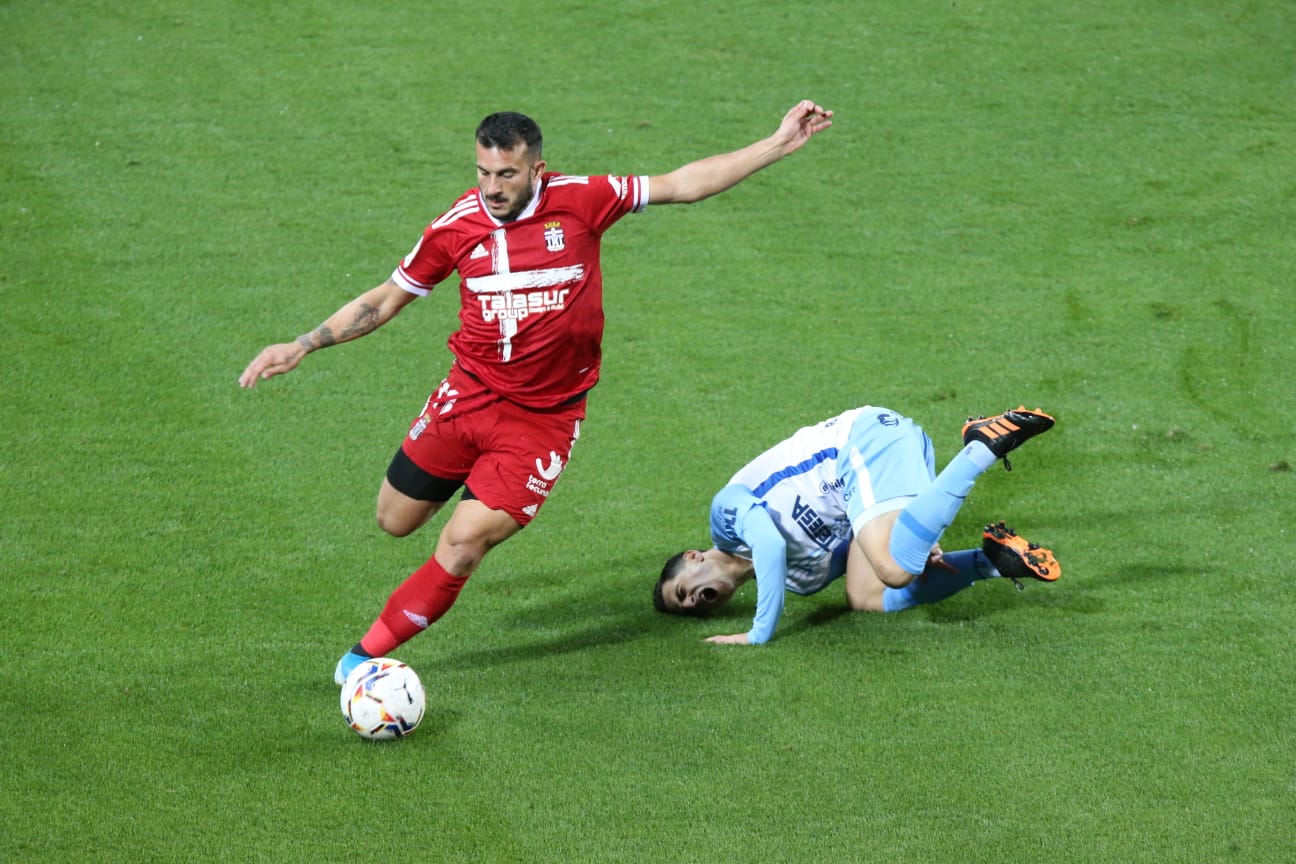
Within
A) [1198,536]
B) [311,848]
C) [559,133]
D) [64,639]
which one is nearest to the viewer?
[311,848]

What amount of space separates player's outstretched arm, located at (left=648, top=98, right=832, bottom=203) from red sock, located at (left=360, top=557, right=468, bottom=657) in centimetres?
165

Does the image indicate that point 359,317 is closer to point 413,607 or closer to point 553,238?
point 553,238

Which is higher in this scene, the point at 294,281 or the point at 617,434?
the point at 294,281

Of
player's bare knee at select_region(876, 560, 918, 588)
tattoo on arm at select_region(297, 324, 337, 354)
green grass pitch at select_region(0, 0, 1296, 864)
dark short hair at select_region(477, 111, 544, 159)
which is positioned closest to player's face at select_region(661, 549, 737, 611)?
green grass pitch at select_region(0, 0, 1296, 864)

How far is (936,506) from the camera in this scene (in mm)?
5617

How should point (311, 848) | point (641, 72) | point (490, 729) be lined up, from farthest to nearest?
point (641, 72)
point (490, 729)
point (311, 848)

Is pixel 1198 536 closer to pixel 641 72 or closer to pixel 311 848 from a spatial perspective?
pixel 311 848

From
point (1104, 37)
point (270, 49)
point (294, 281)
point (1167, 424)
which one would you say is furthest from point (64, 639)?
point (1104, 37)

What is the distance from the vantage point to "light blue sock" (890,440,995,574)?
560cm

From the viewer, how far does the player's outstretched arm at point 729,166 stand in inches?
218

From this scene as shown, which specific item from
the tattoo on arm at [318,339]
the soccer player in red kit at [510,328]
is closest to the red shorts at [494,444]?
the soccer player in red kit at [510,328]

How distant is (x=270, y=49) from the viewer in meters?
11.4

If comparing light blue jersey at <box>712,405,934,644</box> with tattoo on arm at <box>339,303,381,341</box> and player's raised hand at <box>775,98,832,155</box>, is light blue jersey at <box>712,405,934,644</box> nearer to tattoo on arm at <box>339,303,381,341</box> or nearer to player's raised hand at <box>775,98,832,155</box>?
player's raised hand at <box>775,98,832,155</box>

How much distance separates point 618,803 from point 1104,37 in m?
9.08
